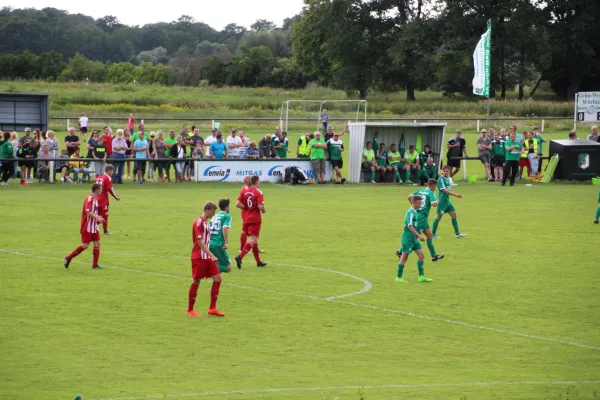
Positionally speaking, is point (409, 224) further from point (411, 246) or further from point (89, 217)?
point (89, 217)

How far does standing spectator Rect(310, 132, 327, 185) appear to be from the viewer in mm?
38750

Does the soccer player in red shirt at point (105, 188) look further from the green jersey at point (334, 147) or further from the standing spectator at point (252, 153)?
the green jersey at point (334, 147)

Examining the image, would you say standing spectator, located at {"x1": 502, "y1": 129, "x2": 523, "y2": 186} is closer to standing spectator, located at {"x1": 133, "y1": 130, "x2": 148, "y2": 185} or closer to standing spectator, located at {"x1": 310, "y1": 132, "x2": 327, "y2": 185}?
standing spectator, located at {"x1": 310, "y1": 132, "x2": 327, "y2": 185}

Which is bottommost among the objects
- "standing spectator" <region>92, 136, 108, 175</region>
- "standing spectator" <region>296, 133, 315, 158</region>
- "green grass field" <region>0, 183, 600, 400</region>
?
"green grass field" <region>0, 183, 600, 400</region>

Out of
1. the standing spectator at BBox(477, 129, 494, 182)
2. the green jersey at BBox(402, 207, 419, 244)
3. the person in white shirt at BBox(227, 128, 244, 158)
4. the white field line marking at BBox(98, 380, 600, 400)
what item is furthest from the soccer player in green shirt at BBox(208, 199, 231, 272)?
the standing spectator at BBox(477, 129, 494, 182)

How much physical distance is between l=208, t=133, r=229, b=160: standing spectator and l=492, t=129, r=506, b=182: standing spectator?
11.4 meters

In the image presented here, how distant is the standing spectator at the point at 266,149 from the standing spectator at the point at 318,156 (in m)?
1.60

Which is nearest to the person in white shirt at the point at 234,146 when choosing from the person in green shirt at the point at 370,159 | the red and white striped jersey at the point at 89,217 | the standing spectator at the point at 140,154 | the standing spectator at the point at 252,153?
the standing spectator at the point at 252,153

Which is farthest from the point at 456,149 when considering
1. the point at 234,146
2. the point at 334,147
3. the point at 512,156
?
the point at 234,146

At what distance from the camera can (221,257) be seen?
1936 centimetres

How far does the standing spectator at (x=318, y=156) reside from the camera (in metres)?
38.8

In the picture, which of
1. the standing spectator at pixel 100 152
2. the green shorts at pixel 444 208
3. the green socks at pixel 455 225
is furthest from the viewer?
the standing spectator at pixel 100 152

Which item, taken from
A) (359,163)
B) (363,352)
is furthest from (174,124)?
(363,352)

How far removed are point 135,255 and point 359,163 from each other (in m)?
19.9
